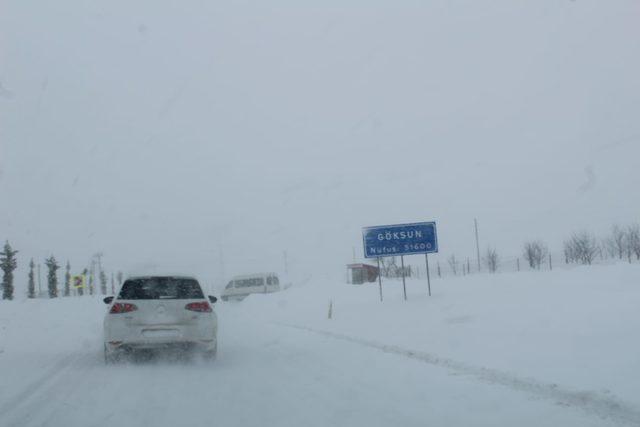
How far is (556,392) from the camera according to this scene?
26.6 ft

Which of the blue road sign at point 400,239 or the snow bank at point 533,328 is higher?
the blue road sign at point 400,239

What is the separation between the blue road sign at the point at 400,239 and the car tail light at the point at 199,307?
39.9ft

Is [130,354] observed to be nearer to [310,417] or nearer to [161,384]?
[161,384]

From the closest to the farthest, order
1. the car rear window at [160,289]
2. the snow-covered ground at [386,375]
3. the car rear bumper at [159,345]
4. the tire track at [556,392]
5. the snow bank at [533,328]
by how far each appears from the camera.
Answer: the tire track at [556,392]
the snow-covered ground at [386,375]
the snow bank at [533,328]
the car rear bumper at [159,345]
the car rear window at [160,289]

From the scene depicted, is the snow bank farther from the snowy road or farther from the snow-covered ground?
the snowy road

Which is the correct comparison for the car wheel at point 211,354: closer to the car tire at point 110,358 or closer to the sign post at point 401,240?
the car tire at point 110,358

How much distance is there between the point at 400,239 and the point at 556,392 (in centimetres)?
1521

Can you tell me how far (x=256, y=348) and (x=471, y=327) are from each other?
4.86 metres

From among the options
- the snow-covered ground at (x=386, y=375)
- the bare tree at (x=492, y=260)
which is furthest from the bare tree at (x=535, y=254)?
the snow-covered ground at (x=386, y=375)

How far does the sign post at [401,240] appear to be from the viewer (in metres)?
22.9

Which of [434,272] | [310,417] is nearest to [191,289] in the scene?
[310,417]

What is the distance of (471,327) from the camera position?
1451cm

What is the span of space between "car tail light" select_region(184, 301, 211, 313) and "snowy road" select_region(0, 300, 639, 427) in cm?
99

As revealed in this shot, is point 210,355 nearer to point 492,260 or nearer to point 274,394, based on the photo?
point 274,394
